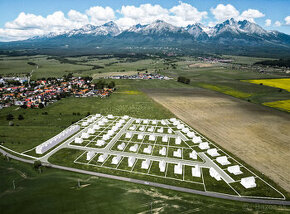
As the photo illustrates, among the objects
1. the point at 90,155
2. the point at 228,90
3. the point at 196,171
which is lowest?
the point at 196,171

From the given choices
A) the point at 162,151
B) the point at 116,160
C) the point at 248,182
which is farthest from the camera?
the point at 162,151

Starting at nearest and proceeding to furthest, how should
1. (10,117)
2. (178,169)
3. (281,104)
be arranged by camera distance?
(178,169), (10,117), (281,104)

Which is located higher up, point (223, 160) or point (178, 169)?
point (223, 160)

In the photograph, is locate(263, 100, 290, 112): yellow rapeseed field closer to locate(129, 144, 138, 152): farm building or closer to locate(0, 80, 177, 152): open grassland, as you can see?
locate(0, 80, 177, 152): open grassland

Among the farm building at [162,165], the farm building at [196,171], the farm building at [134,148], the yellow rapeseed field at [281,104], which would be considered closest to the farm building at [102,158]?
the farm building at [134,148]

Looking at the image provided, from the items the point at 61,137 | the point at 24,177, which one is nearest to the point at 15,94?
the point at 61,137

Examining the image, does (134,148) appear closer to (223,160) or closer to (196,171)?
(196,171)

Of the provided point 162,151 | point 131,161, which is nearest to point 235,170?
point 162,151
